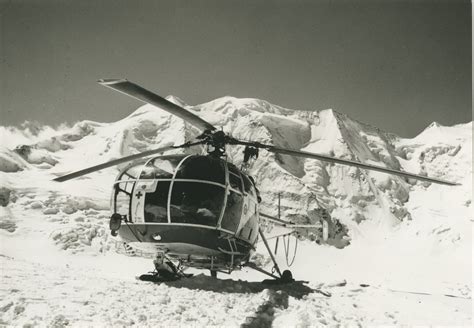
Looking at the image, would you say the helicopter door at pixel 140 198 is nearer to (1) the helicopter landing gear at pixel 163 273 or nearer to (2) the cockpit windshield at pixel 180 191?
(2) the cockpit windshield at pixel 180 191

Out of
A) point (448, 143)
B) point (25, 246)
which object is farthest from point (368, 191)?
point (25, 246)

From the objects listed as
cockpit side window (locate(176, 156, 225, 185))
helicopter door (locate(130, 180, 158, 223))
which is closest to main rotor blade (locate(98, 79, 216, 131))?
cockpit side window (locate(176, 156, 225, 185))

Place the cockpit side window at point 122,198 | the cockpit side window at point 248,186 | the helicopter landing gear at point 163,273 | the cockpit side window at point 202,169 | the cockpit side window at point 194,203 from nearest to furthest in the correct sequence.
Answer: the cockpit side window at point 194,203 → the cockpit side window at point 202,169 → the cockpit side window at point 122,198 → the cockpit side window at point 248,186 → the helicopter landing gear at point 163,273

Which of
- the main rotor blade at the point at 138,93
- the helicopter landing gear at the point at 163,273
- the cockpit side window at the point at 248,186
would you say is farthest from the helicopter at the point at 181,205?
the helicopter landing gear at the point at 163,273

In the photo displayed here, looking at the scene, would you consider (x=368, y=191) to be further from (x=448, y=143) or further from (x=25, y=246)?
(x=25, y=246)

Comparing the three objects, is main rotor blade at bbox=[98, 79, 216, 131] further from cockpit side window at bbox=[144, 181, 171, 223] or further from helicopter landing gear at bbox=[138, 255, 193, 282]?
helicopter landing gear at bbox=[138, 255, 193, 282]

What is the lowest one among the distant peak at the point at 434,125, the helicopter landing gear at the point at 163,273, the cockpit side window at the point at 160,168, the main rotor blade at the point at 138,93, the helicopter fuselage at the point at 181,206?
the helicopter landing gear at the point at 163,273
